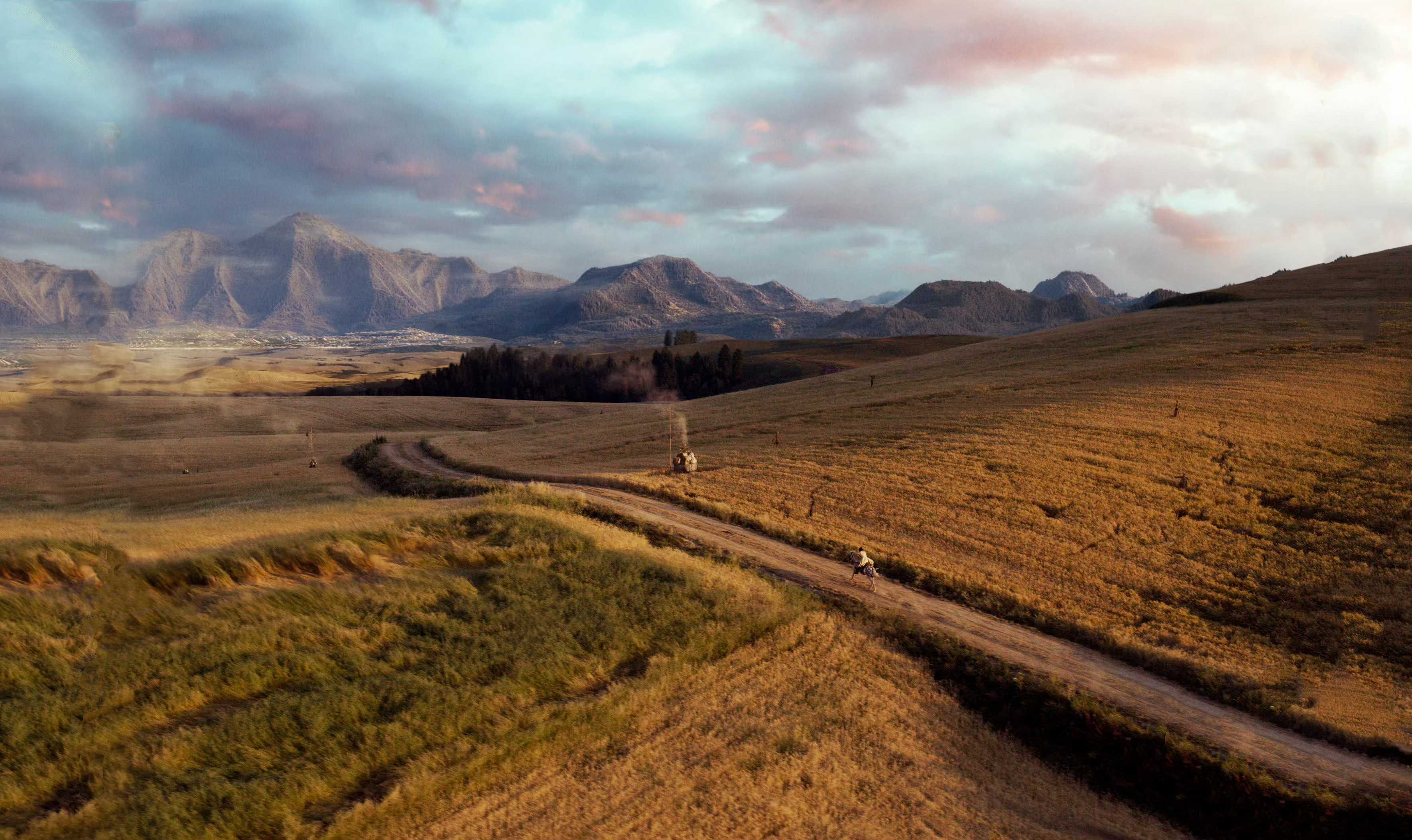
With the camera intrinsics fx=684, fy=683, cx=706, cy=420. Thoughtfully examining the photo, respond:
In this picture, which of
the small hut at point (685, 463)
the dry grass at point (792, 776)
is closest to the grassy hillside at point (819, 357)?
the small hut at point (685, 463)

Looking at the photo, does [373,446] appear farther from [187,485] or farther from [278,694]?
[278,694]

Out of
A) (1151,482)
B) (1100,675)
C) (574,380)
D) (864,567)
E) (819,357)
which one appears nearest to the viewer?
(1100,675)

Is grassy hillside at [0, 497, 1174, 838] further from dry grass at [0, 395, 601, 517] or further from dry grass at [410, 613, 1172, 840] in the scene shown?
dry grass at [0, 395, 601, 517]

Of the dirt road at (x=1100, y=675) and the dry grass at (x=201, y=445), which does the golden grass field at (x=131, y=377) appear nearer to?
the dry grass at (x=201, y=445)

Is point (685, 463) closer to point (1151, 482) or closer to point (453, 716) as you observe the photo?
point (1151, 482)

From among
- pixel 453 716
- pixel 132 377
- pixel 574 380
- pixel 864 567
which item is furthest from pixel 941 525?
pixel 132 377

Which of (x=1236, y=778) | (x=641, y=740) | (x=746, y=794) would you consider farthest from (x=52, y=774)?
(x=1236, y=778)
